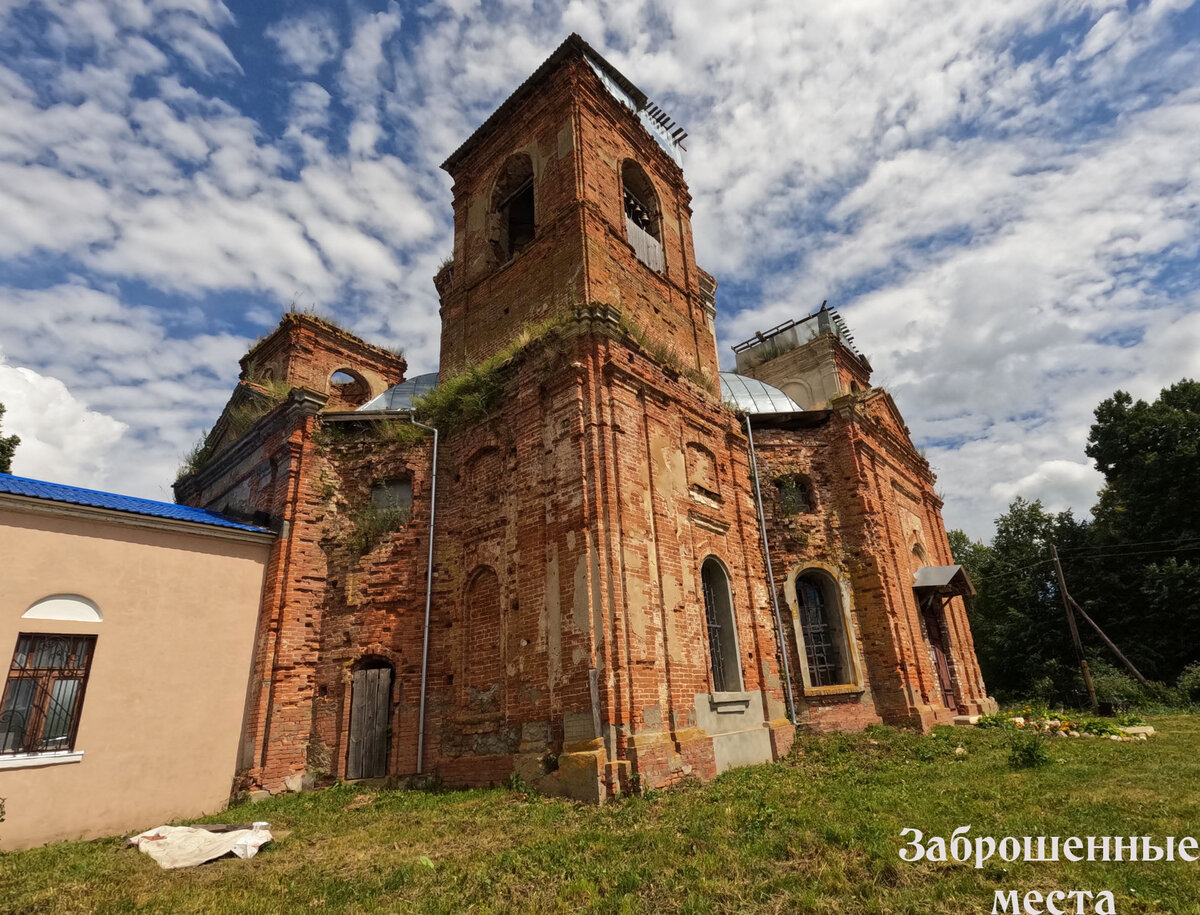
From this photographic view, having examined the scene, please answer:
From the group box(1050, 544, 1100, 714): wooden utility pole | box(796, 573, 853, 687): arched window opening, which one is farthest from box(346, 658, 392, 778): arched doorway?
box(1050, 544, 1100, 714): wooden utility pole

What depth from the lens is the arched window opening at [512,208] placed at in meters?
15.8

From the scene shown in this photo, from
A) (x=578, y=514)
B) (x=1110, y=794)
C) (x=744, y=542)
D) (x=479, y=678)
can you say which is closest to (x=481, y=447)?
(x=578, y=514)

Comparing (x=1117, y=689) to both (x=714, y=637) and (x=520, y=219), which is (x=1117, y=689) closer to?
(x=714, y=637)

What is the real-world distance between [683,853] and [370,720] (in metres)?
6.86

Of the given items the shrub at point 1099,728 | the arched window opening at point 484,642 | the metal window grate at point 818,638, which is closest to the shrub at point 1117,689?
the shrub at point 1099,728

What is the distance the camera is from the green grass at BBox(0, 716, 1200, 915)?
5.11 metres

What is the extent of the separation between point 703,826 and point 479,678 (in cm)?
493

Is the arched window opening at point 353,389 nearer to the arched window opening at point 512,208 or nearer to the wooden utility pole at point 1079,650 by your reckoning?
the arched window opening at point 512,208

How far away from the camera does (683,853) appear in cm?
617

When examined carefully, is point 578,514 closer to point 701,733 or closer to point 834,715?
point 701,733

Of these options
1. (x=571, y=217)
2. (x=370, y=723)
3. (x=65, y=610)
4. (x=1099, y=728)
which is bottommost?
(x=1099, y=728)

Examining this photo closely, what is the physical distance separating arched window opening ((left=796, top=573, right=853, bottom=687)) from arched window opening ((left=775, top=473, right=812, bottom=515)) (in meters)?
1.56

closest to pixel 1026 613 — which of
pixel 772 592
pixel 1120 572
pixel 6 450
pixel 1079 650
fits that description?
pixel 1120 572

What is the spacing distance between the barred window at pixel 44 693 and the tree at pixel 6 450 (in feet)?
41.4
